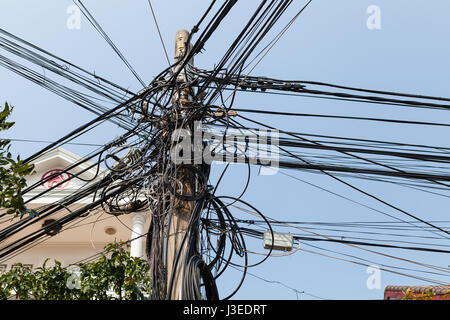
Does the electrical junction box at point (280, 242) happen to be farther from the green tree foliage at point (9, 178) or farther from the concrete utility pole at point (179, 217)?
the green tree foliage at point (9, 178)

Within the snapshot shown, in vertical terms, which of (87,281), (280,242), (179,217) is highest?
(179,217)

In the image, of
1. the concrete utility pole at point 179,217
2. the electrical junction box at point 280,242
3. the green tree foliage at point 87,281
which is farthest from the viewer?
the electrical junction box at point 280,242

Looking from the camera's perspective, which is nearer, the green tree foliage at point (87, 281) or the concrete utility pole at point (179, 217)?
the concrete utility pole at point (179, 217)

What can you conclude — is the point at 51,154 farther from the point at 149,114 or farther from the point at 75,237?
the point at 149,114

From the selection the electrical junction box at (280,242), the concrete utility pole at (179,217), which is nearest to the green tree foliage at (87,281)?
the concrete utility pole at (179,217)

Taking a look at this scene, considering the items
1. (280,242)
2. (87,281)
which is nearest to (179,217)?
(280,242)

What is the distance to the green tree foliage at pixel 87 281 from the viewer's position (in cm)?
609

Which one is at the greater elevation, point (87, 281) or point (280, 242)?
point (280, 242)

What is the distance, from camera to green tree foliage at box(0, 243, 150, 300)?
6.09 metres

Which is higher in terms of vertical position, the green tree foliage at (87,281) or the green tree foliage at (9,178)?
the green tree foliage at (9,178)

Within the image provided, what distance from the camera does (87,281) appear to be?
616cm

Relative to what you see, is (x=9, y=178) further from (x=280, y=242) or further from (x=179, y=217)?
(x=280, y=242)
